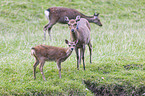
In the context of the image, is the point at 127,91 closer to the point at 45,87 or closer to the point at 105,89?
the point at 105,89

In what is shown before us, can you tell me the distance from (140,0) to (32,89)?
1665cm

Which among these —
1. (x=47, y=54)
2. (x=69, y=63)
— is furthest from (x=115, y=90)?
(x=47, y=54)

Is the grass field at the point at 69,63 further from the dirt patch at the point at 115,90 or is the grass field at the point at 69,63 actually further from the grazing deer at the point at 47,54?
the grazing deer at the point at 47,54

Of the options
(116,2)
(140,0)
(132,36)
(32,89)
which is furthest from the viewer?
(140,0)

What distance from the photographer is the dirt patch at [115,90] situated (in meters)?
5.72

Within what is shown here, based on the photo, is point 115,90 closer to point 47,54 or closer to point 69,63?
point 69,63

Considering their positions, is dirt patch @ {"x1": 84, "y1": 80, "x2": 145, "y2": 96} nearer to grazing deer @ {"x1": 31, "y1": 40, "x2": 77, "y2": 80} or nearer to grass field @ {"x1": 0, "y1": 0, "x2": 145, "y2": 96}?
grass field @ {"x1": 0, "y1": 0, "x2": 145, "y2": 96}

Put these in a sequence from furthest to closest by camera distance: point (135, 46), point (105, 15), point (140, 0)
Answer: point (140, 0) → point (105, 15) → point (135, 46)

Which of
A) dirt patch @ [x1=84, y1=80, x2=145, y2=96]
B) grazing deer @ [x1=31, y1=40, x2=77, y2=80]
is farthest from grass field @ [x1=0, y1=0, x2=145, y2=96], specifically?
grazing deer @ [x1=31, y1=40, x2=77, y2=80]

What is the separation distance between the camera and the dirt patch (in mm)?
5719

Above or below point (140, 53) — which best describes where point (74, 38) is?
above

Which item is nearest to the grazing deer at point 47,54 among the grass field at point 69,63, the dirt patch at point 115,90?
the grass field at point 69,63

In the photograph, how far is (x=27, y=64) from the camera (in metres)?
6.82

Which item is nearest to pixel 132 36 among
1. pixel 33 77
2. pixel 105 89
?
pixel 105 89
